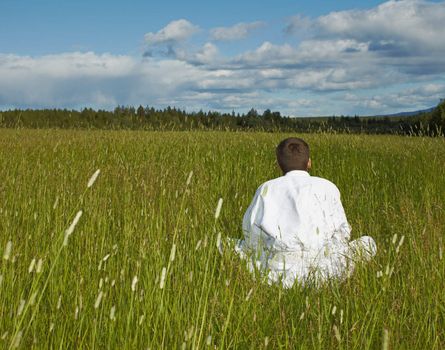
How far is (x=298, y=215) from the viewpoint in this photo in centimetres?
415

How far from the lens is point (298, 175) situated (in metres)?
4.36

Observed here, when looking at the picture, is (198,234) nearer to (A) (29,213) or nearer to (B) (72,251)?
(B) (72,251)

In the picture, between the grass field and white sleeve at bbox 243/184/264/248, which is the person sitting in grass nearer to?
white sleeve at bbox 243/184/264/248

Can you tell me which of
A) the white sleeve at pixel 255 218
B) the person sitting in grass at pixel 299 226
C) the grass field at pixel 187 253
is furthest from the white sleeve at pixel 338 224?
the white sleeve at pixel 255 218

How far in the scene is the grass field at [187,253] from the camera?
8.05ft

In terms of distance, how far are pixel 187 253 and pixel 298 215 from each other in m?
0.97

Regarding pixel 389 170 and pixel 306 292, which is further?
pixel 389 170

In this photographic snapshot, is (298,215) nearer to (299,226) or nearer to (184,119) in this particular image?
(299,226)

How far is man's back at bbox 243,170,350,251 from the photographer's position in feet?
13.6

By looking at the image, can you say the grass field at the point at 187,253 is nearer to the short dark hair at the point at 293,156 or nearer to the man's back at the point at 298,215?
the man's back at the point at 298,215

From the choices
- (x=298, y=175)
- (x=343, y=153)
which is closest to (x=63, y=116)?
(x=343, y=153)

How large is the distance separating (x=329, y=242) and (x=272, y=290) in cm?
88

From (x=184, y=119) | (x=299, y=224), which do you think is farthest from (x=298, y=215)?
(x=184, y=119)

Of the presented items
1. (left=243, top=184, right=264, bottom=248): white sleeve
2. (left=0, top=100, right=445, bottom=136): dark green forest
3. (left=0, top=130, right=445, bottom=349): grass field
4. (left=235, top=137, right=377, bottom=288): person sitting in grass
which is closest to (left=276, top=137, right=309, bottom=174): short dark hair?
(left=235, top=137, right=377, bottom=288): person sitting in grass
